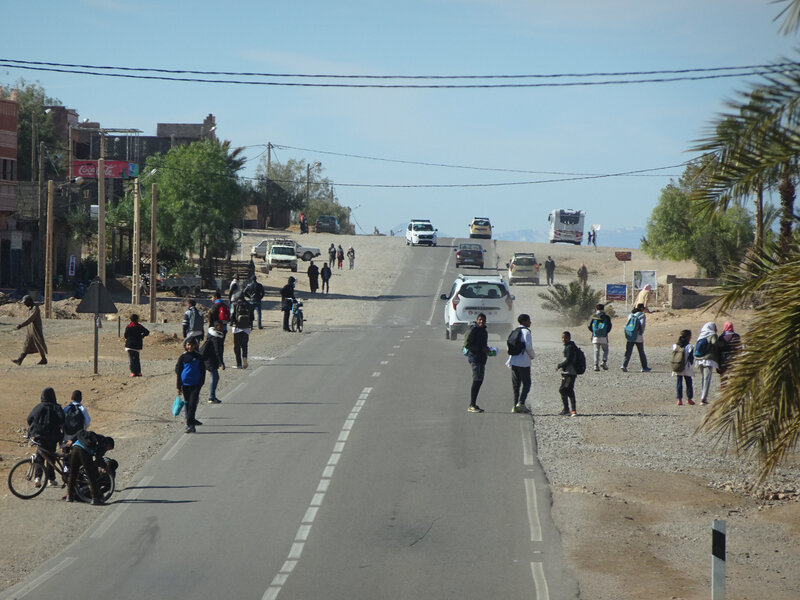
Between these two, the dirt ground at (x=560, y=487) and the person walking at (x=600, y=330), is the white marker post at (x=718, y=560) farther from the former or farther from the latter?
the person walking at (x=600, y=330)

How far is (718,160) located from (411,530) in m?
5.61

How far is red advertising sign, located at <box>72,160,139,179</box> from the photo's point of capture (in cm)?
7075

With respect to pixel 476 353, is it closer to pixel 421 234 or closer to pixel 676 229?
pixel 676 229

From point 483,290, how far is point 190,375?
50.9 ft

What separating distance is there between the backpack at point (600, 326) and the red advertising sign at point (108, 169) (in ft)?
167

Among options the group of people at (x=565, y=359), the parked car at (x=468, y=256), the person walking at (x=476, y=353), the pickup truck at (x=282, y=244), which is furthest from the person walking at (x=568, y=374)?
the parked car at (x=468, y=256)

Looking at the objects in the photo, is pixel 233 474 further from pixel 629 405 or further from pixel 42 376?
pixel 42 376

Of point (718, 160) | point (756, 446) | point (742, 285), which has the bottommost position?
point (756, 446)

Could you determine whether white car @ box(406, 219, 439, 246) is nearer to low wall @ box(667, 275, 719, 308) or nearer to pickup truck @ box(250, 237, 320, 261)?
pickup truck @ box(250, 237, 320, 261)

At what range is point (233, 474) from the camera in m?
15.4

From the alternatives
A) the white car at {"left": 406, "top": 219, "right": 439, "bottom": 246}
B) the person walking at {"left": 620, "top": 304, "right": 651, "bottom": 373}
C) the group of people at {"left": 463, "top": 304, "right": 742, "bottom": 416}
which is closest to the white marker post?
the group of people at {"left": 463, "top": 304, "right": 742, "bottom": 416}

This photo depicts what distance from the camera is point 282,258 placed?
71.7 meters

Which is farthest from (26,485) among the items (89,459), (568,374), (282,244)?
(282,244)

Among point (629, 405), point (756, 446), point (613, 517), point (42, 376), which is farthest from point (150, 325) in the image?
point (756, 446)
